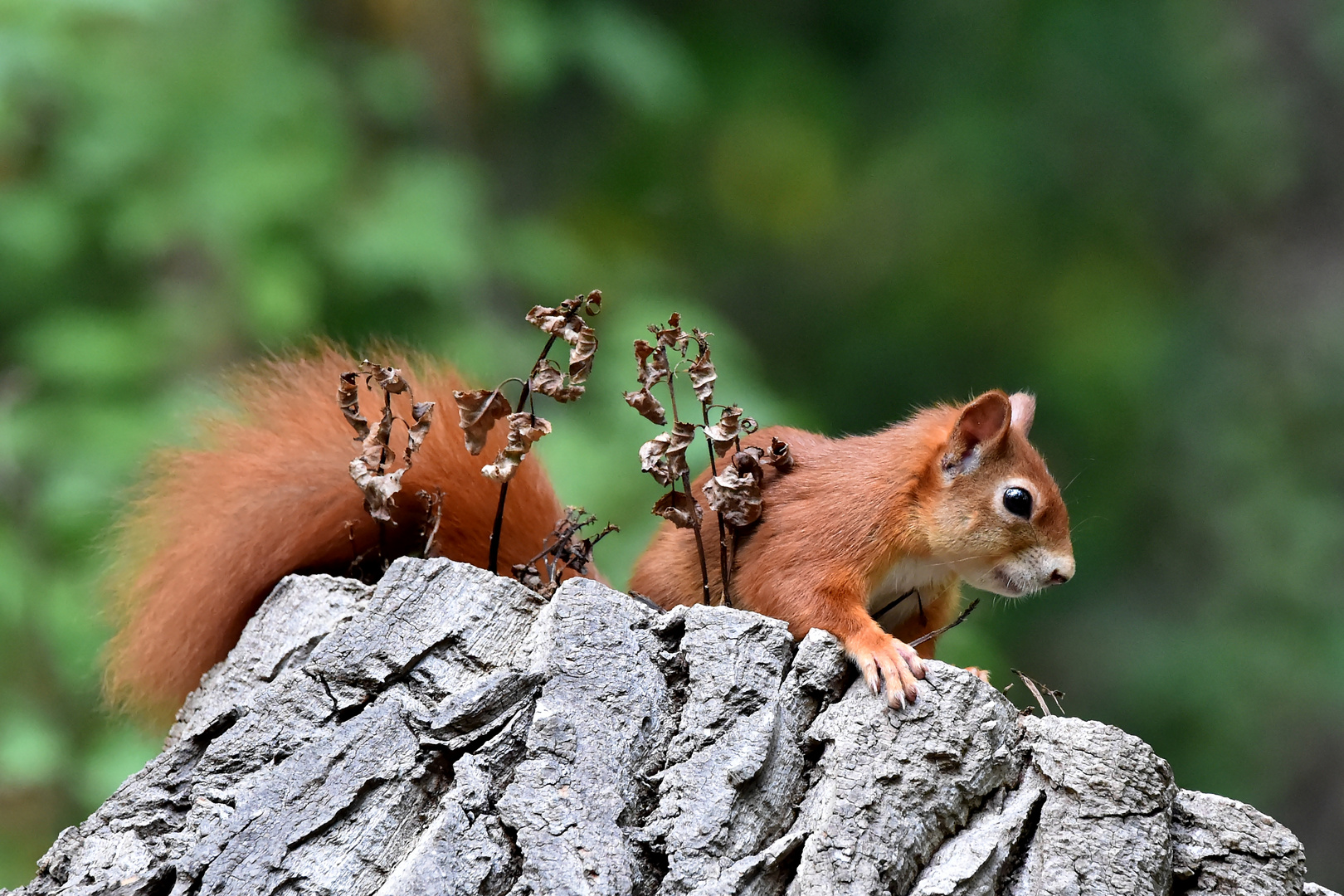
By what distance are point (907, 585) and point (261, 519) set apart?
99 centimetres

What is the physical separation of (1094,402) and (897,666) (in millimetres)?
3848

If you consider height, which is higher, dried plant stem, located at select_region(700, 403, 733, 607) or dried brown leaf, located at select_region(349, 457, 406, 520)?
dried plant stem, located at select_region(700, 403, 733, 607)

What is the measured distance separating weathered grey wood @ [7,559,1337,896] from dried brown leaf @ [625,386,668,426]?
0.26 meters

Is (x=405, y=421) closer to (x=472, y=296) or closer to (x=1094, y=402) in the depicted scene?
(x=472, y=296)

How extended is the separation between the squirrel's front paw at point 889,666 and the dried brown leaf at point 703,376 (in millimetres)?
402

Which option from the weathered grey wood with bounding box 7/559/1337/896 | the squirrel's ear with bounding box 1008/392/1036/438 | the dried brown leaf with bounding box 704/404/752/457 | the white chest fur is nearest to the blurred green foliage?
the squirrel's ear with bounding box 1008/392/1036/438

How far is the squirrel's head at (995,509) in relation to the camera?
6.62ft

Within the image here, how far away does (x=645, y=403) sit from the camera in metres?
1.81

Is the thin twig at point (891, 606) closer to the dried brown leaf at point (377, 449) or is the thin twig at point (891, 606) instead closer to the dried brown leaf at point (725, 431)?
the dried brown leaf at point (725, 431)

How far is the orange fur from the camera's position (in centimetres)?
189

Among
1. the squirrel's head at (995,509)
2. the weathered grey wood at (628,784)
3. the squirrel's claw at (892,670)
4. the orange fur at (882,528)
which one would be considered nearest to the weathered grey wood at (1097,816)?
the weathered grey wood at (628,784)

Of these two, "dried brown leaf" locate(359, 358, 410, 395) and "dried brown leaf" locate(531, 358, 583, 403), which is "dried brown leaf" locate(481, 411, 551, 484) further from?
"dried brown leaf" locate(359, 358, 410, 395)

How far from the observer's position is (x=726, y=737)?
1.56 meters

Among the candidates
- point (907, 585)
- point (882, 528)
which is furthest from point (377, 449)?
point (907, 585)
